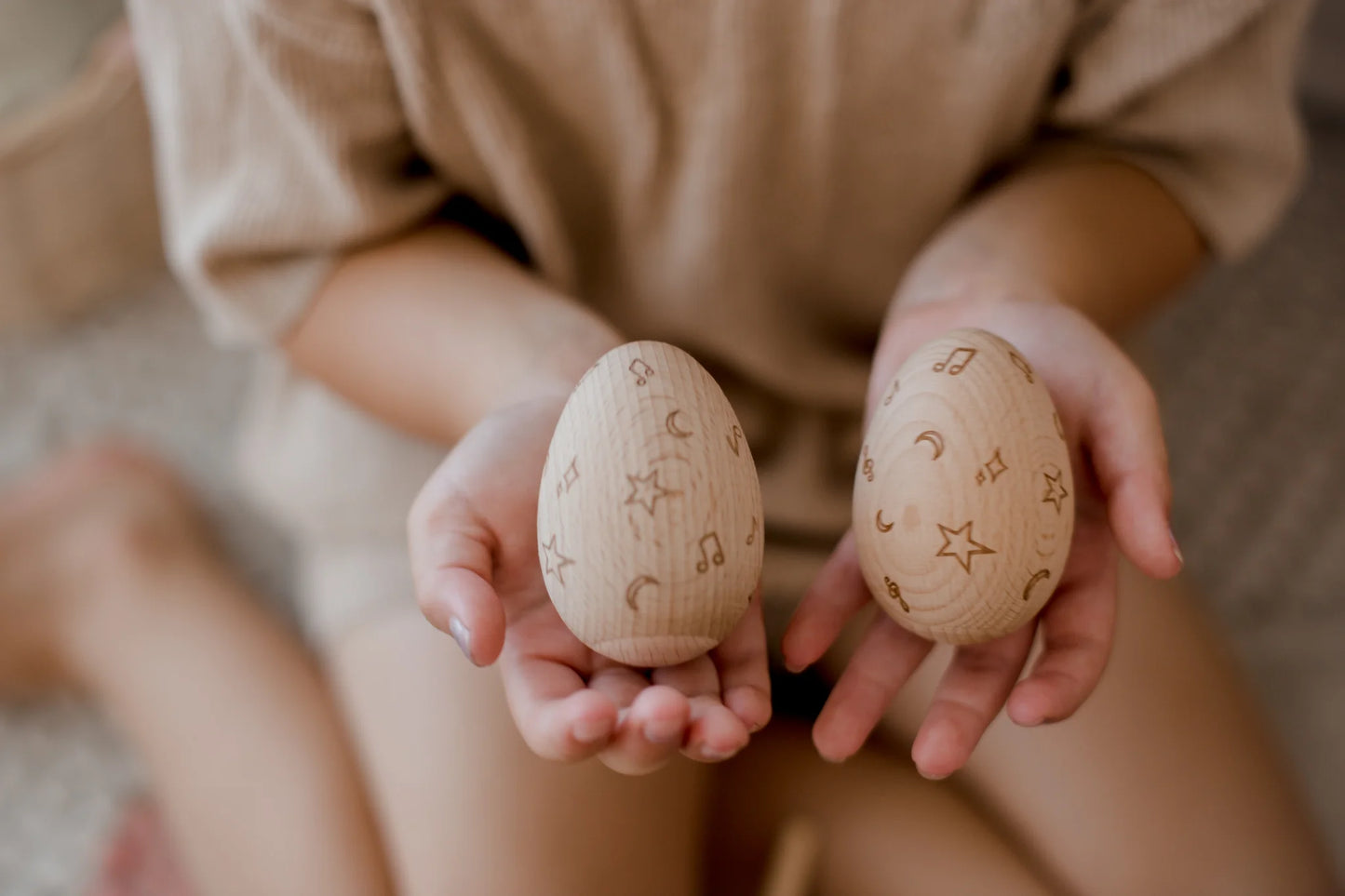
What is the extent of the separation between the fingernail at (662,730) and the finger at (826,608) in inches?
4.2

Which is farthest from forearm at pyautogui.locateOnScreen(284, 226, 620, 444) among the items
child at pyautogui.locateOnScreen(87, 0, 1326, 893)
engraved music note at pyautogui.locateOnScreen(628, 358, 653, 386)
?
engraved music note at pyautogui.locateOnScreen(628, 358, 653, 386)

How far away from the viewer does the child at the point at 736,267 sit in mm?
563

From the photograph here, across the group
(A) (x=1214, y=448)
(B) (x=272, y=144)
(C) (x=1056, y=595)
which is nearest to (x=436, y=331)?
(B) (x=272, y=144)

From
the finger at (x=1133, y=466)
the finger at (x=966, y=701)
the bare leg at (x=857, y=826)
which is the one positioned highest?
the finger at (x=1133, y=466)

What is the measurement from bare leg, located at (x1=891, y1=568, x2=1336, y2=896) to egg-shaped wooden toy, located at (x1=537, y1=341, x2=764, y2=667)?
0.26 metres

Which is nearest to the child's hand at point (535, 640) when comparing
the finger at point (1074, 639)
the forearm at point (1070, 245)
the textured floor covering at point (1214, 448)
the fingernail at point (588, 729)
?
the fingernail at point (588, 729)

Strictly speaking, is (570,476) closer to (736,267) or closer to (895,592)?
(895,592)

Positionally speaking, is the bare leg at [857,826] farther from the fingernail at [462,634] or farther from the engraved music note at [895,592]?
the fingernail at [462,634]

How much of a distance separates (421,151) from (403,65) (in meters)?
0.09

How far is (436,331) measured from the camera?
608 millimetres

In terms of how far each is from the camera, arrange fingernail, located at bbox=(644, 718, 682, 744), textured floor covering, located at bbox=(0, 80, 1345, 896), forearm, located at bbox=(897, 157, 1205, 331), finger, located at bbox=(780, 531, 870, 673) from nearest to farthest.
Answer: fingernail, located at bbox=(644, 718, 682, 744) < finger, located at bbox=(780, 531, 870, 673) < forearm, located at bbox=(897, 157, 1205, 331) < textured floor covering, located at bbox=(0, 80, 1345, 896)

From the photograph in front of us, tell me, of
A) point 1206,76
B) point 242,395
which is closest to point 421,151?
point 1206,76

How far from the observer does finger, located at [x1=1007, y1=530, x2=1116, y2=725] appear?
45 cm

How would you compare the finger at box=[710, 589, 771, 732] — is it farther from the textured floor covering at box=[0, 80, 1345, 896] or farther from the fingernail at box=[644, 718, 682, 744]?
the textured floor covering at box=[0, 80, 1345, 896]
